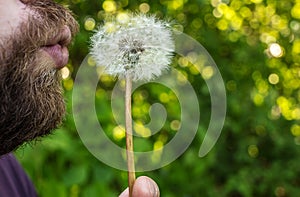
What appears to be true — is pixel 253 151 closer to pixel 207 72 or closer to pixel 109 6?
pixel 207 72

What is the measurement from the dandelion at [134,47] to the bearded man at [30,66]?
0.25 ft

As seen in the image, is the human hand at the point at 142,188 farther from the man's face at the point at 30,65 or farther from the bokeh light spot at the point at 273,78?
the bokeh light spot at the point at 273,78

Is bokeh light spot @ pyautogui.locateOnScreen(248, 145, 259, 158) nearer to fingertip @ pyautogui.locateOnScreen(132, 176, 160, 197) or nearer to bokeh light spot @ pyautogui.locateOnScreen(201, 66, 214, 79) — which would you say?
bokeh light spot @ pyautogui.locateOnScreen(201, 66, 214, 79)

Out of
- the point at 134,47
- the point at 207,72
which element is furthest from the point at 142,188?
the point at 207,72

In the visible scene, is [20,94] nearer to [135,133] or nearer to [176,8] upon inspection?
[135,133]

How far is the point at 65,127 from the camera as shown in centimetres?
227

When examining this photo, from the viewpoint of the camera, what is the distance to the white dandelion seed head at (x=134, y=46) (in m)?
1.12

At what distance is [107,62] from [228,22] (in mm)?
2219

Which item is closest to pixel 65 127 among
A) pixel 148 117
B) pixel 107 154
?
pixel 107 154

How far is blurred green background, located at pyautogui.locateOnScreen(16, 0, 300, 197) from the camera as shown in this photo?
Result: 2.81 metres

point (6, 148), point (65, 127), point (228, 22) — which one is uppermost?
point (6, 148)

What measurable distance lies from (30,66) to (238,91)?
2290mm

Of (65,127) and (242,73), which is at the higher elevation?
(65,127)

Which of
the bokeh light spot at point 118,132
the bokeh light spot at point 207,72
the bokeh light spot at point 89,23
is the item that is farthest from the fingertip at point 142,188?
the bokeh light spot at point 207,72
